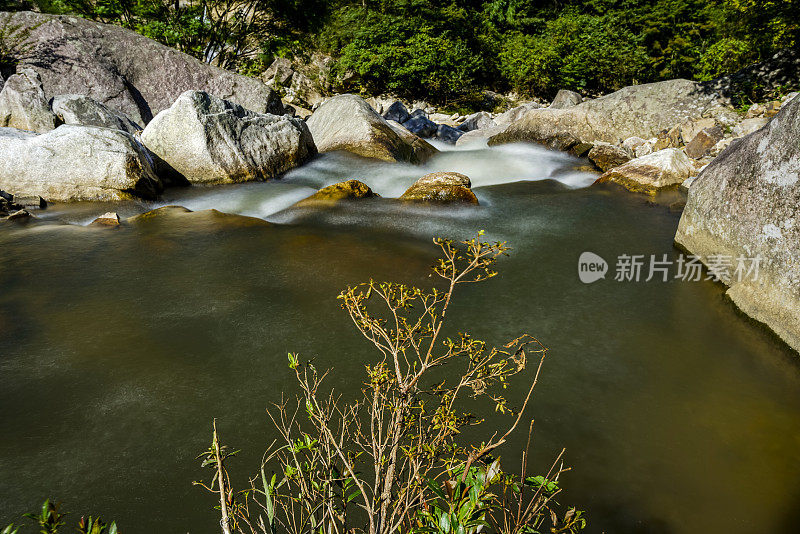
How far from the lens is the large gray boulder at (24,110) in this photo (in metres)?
10.8

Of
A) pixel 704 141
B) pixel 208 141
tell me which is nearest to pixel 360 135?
pixel 208 141

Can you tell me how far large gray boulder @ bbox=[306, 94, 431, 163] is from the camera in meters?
12.5

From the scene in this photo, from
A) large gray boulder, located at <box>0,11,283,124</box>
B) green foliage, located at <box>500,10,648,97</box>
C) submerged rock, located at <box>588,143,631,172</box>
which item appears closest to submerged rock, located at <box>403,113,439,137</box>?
large gray boulder, located at <box>0,11,283,124</box>

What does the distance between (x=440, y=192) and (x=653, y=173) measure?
491cm

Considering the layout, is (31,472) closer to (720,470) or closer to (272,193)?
(720,470)

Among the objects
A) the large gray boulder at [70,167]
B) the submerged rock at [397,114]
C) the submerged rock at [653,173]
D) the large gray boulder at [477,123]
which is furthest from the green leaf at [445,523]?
the large gray boulder at [477,123]

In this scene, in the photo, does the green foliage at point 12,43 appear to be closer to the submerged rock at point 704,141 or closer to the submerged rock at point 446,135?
the submerged rock at point 446,135

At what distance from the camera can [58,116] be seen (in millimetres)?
11180

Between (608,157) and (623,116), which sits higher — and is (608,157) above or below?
below

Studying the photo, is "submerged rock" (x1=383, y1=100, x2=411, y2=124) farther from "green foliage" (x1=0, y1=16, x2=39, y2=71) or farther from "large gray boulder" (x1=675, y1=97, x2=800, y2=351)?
"large gray boulder" (x1=675, y1=97, x2=800, y2=351)

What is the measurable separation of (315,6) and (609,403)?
23273 mm

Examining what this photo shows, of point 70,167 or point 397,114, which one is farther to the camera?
point 397,114

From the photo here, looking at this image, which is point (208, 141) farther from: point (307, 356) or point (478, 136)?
point (478, 136)

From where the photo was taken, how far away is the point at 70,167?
884 cm
